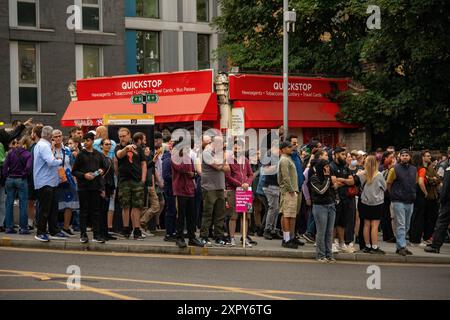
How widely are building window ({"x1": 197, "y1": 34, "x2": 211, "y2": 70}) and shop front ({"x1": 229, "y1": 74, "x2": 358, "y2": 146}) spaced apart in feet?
45.8

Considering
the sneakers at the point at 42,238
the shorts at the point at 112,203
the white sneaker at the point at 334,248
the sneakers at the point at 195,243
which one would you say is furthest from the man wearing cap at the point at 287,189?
the sneakers at the point at 42,238

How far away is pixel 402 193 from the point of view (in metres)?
18.5

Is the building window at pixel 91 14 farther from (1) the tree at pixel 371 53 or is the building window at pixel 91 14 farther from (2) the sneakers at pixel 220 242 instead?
(2) the sneakers at pixel 220 242

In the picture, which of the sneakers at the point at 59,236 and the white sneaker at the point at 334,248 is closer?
the sneakers at the point at 59,236

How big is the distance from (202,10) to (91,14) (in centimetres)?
728

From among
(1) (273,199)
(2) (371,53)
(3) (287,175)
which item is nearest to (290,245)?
(3) (287,175)

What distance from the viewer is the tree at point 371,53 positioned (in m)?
28.7

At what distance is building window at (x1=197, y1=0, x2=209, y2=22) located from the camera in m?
48.8

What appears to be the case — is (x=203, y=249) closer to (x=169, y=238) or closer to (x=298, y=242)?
(x=169, y=238)

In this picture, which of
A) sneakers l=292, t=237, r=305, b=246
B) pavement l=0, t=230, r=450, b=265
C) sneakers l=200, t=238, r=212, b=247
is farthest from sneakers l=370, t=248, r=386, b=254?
sneakers l=200, t=238, r=212, b=247

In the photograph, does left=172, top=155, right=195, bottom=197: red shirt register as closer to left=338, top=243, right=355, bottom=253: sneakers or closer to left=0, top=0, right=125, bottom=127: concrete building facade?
left=338, top=243, right=355, bottom=253: sneakers

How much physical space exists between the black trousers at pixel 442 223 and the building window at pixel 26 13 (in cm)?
2647

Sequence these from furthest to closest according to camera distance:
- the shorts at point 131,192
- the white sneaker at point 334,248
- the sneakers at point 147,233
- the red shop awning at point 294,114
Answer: the red shop awning at point 294,114 < the sneakers at point 147,233 < the shorts at point 131,192 < the white sneaker at point 334,248

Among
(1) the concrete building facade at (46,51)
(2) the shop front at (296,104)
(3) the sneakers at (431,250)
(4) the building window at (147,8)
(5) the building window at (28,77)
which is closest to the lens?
(3) the sneakers at (431,250)
